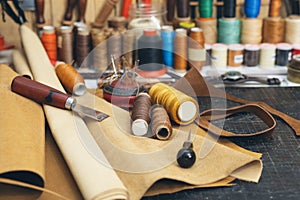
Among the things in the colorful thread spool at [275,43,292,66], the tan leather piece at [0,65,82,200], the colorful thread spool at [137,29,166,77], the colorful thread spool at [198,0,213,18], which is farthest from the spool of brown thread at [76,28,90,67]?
the colorful thread spool at [275,43,292,66]

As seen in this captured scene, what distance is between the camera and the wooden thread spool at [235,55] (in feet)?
4.82

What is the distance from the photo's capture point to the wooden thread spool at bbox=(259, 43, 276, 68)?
4.80 feet

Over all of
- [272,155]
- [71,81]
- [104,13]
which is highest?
[104,13]

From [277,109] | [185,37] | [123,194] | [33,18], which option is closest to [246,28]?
[185,37]

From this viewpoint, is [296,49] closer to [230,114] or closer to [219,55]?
[219,55]

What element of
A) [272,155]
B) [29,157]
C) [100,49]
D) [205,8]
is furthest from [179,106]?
[205,8]

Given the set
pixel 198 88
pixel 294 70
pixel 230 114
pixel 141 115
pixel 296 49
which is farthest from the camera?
pixel 296 49

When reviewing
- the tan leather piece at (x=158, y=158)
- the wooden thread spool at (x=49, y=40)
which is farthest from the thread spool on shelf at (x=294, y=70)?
the wooden thread spool at (x=49, y=40)

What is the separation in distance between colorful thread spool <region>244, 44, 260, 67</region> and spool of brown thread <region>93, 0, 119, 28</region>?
45cm

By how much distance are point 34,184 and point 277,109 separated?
0.67m

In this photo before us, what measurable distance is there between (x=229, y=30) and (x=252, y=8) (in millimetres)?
101

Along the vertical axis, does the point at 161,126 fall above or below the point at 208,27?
below

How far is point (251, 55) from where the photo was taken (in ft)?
4.83

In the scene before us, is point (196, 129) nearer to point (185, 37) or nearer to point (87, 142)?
point (87, 142)
